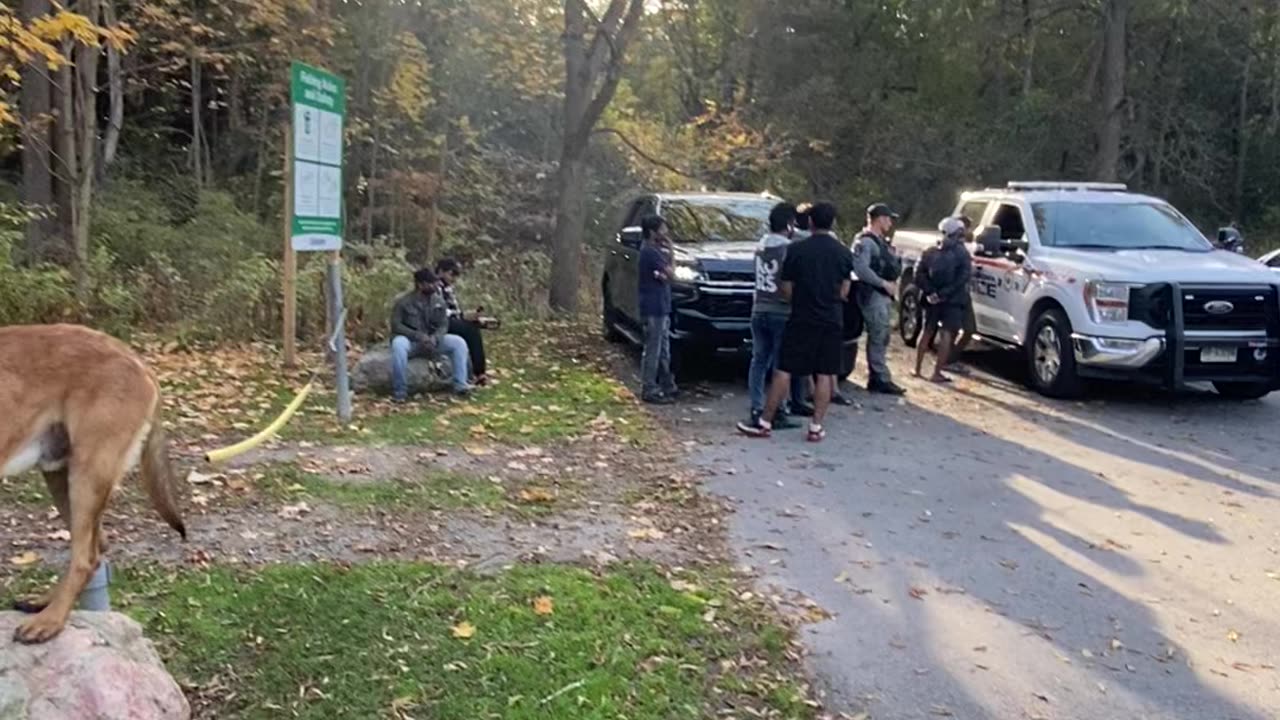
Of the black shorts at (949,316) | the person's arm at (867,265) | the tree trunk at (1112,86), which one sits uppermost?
the tree trunk at (1112,86)

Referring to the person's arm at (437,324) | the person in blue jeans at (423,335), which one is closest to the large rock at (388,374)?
the person in blue jeans at (423,335)

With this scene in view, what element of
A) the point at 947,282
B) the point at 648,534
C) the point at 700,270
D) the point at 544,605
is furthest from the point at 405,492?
the point at 947,282

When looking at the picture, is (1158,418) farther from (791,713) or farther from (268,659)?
(268,659)

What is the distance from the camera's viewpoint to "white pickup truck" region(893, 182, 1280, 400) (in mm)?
10336

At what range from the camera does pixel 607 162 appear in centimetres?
2591

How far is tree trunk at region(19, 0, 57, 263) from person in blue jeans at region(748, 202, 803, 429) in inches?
356

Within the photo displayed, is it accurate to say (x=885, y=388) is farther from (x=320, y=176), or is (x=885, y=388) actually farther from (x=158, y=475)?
(x=158, y=475)

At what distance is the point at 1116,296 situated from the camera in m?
10.5

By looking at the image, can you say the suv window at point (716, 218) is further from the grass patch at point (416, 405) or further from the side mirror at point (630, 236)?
the grass patch at point (416, 405)

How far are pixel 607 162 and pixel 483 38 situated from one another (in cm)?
435

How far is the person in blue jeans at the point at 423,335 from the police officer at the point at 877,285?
3847 millimetres

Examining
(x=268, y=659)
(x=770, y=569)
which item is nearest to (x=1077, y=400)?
(x=770, y=569)

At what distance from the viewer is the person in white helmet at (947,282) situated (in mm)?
11461

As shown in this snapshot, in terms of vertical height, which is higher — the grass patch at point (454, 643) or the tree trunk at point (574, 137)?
the tree trunk at point (574, 137)
